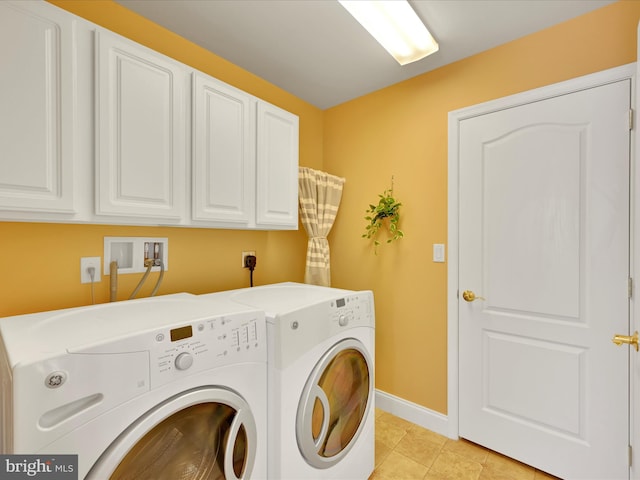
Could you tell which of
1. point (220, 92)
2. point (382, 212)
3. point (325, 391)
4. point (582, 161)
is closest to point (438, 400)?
point (325, 391)

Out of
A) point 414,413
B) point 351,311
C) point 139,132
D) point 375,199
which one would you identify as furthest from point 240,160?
point 414,413

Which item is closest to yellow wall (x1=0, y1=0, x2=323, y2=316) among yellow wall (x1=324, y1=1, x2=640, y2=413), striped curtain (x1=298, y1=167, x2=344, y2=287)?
striped curtain (x1=298, y1=167, x2=344, y2=287)

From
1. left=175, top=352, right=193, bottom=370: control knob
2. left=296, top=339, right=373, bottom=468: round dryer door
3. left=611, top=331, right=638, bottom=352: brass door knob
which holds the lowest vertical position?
left=296, top=339, right=373, bottom=468: round dryer door

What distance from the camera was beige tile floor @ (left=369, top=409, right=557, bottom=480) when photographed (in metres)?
1.65

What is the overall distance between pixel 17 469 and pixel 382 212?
2051mm

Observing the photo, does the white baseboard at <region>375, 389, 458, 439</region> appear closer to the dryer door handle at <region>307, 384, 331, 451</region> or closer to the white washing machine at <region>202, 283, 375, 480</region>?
the white washing machine at <region>202, 283, 375, 480</region>

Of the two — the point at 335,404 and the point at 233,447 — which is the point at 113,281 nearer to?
the point at 233,447

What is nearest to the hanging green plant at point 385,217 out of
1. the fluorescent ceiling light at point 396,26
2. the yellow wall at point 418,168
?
the yellow wall at point 418,168

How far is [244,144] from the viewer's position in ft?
5.39

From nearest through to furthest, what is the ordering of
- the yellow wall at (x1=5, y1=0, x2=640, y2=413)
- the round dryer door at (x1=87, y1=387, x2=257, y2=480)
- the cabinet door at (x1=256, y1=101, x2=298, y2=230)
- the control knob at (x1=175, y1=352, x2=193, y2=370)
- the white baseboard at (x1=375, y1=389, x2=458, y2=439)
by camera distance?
the round dryer door at (x1=87, y1=387, x2=257, y2=480) < the control knob at (x1=175, y1=352, x2=193, y2=370) < the yellow wall at (x1=5, y1=0, x2=640, y2=413) < the cabinet door at (x1=256, y1=101, x2=298, y2=230) < the white baseboard at (x1=375, y1=389, x2=458, y2=439)

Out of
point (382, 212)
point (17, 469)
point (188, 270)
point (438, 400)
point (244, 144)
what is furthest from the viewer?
point (382, 212)

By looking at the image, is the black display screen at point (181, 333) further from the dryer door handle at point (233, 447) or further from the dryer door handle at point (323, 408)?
the dryer door handle at point (323, 408)

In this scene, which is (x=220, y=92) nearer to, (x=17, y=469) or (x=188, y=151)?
(x=188, y=151)

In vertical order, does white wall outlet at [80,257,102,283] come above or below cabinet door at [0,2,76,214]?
below
